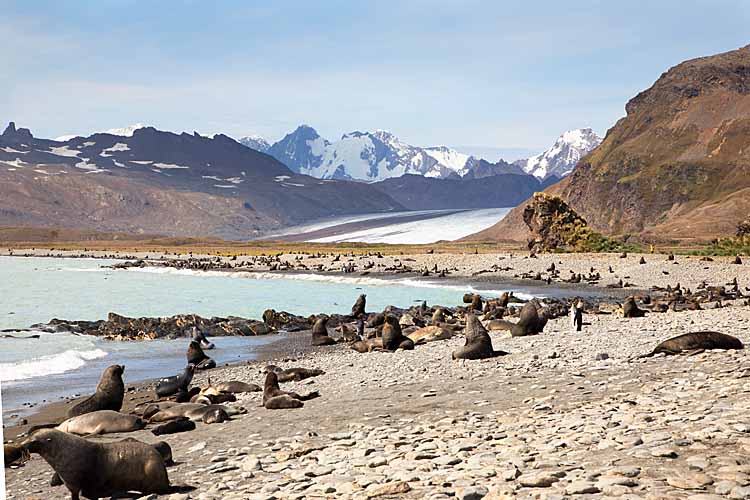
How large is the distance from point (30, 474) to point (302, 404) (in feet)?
13.1

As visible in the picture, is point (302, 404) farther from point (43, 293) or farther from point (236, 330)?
point (43, 293)

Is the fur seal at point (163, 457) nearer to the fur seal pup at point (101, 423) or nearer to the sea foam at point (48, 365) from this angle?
the fur seal pup at point (101, 423)

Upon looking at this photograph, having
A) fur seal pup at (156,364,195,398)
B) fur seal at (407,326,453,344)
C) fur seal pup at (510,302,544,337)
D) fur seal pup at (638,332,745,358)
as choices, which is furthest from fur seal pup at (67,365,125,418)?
fur seal pup at (510,302,544,337)

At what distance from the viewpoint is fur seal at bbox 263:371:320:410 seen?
39.1 ft

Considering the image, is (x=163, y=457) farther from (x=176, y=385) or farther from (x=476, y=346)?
(x=476, y=346)

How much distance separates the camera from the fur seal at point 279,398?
1192 cm

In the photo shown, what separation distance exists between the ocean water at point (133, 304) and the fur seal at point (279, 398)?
4.30 metres

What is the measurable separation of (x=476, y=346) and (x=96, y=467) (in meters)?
8.78

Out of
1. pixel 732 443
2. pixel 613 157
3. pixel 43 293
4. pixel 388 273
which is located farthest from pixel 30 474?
pixel 613 157

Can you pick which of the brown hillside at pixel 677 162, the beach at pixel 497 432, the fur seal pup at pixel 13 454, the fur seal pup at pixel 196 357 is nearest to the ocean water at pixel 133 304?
the fur seal pup at pixel 196 357

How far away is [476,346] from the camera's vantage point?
15.1 m

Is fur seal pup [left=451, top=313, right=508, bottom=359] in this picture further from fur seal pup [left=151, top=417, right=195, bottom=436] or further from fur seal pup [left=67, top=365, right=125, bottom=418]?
fur seal pup [left=67, top=365, right=125, bottom=418]

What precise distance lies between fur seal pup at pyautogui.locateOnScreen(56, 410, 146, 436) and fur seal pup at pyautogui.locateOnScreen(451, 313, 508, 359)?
20.4 ft

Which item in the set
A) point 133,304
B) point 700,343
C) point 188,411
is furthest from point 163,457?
point 133,304
